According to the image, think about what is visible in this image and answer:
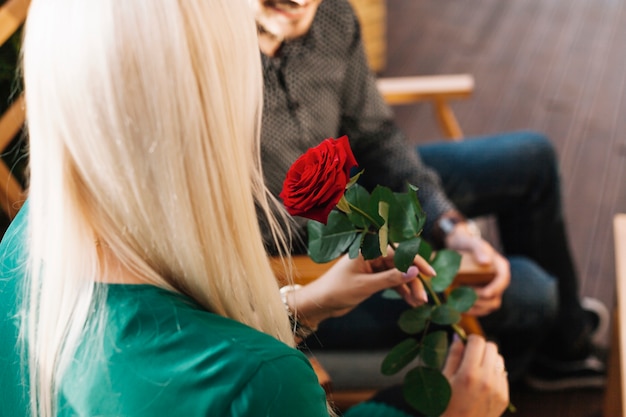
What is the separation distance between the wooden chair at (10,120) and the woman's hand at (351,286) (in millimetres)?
579

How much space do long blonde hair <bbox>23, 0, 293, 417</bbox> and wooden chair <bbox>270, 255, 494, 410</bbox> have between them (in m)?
0.26

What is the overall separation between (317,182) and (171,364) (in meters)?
0.23

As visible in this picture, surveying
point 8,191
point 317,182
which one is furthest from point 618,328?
point 8,191

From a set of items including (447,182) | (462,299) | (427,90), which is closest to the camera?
(462,299)

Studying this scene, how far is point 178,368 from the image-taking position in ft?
2.40

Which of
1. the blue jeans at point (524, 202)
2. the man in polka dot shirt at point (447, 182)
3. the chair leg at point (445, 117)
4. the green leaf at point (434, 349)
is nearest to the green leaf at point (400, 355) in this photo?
the green leaf at point (434, 349)

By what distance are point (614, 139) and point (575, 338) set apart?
117 centimetres

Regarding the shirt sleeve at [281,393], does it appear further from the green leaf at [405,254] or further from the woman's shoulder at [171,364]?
the green leaf at [405,254]

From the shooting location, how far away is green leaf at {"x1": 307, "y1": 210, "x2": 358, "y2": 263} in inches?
35.6

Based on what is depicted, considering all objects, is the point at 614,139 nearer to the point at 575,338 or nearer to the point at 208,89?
the point at 575,338

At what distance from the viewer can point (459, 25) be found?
3.42 metres

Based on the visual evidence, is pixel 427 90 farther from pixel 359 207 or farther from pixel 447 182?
pixel 359 207

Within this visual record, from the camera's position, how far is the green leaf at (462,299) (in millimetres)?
1101

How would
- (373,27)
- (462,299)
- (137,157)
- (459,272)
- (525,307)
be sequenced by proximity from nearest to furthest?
(137,157), (462,299), (459,272), (525,307), (373,27)
